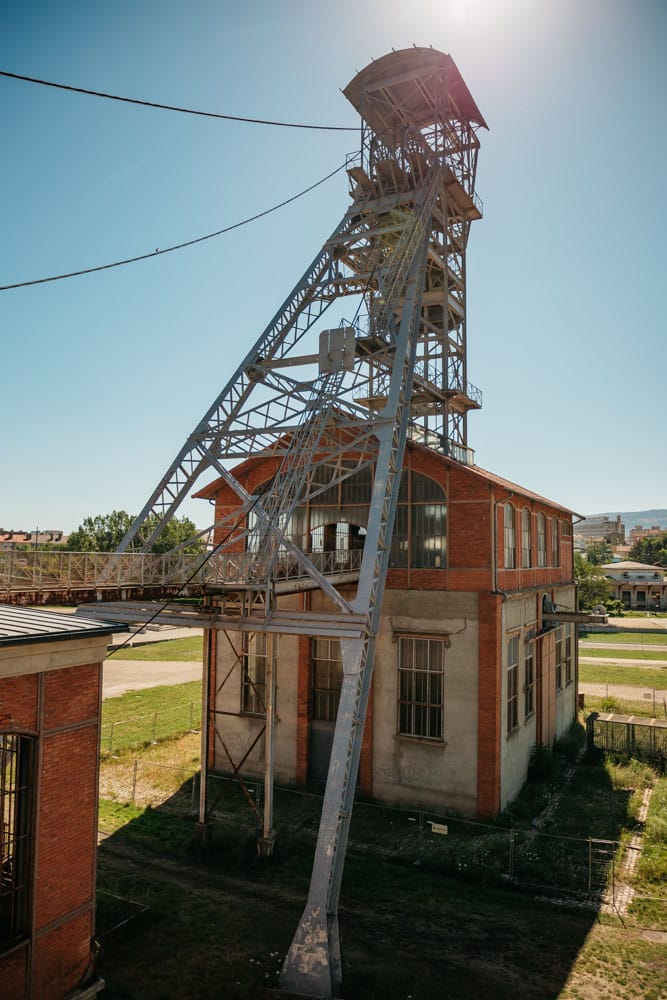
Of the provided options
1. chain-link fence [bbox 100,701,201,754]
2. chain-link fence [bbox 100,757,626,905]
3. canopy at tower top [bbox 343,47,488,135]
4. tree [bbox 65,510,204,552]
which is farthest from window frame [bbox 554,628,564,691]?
tree [bbox 65,510,204,552]

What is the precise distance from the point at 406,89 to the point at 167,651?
41624 millimetres

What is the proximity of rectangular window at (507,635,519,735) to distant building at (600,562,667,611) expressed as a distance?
8366cm

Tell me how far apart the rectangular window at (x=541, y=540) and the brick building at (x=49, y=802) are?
18981 millimetres

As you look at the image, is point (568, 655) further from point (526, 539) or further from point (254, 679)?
point (254, 679)

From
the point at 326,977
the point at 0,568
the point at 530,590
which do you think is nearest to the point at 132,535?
the point at 0,568

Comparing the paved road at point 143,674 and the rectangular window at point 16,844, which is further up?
the rectangular window at point 16,844

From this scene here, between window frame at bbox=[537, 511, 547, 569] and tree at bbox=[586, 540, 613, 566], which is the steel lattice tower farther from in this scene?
tree at bbox=[586, 540, 613, 566]

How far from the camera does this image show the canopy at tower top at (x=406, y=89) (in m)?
22.3

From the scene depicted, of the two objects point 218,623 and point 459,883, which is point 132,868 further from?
point 459,883

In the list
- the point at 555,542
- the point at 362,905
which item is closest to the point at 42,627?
the point at 362,905

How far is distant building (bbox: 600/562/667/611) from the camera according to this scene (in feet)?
318

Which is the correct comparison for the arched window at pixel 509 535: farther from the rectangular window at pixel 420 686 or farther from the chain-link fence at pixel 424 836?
the chain-link fence at pixel 424 836

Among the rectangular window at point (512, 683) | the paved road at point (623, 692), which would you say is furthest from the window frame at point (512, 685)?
the paved road at point (623, 692)

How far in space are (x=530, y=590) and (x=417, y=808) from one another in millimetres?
8038
